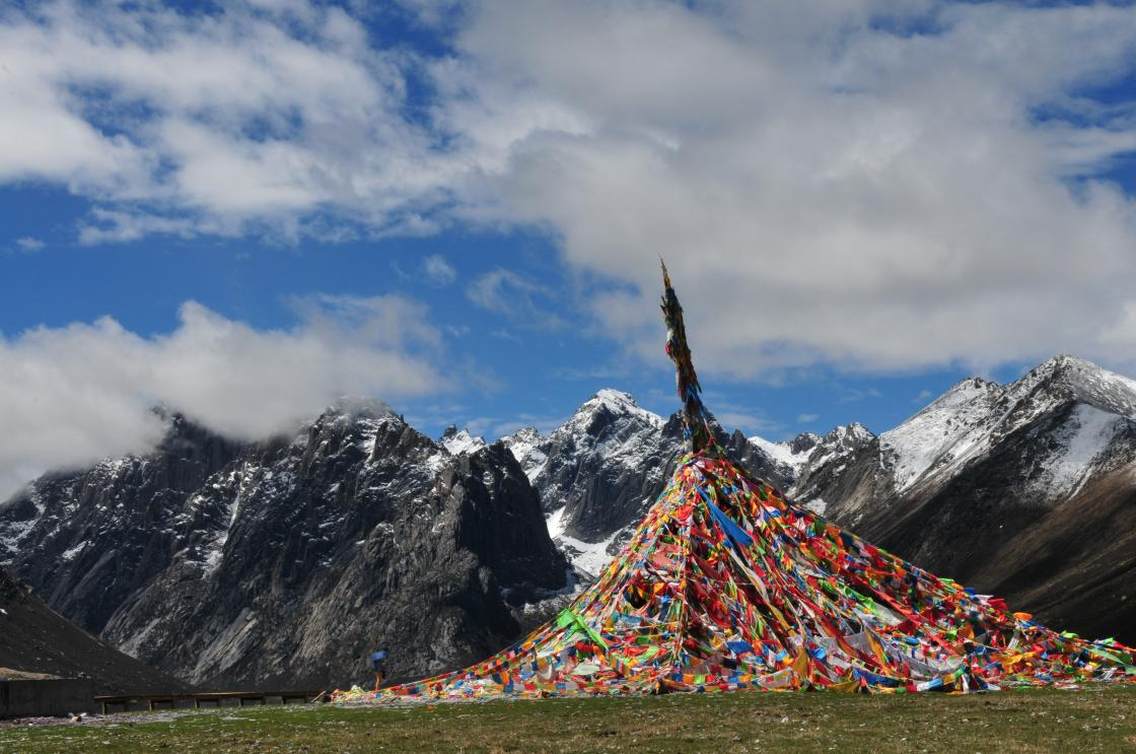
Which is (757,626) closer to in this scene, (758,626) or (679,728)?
(758,626)

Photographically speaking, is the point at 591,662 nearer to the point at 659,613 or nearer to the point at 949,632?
the point at 659,613

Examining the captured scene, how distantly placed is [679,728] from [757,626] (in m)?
24.7

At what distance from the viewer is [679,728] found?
37.1m

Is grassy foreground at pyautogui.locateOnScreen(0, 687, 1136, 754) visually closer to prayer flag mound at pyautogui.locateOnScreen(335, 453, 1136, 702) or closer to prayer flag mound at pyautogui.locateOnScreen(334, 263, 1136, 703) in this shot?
prayer flag mound at pyautogui.locateOnScreen(335, 453, 1136, 702)

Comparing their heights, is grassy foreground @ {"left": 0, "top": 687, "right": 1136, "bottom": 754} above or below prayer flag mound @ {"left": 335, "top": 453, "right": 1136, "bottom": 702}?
below

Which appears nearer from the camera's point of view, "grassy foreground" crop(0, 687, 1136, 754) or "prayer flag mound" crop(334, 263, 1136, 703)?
"grassy foreground" crop(0, 687, 1136, 754)

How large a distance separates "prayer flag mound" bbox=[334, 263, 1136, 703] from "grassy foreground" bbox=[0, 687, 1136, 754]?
6.25 meters

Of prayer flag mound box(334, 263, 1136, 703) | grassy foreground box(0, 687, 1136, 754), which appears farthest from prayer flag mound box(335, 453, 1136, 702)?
grassy foreground box(0, 687, 1136, 754)

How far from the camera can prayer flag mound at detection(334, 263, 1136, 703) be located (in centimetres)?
5609

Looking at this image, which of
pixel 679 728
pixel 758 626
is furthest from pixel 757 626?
pixel 679 728

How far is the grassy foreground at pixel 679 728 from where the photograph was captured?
106ft

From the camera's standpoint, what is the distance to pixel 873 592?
66.9 meters

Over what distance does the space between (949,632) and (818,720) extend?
26495 millimetres

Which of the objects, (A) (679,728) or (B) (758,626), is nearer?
(A) (679,728)
